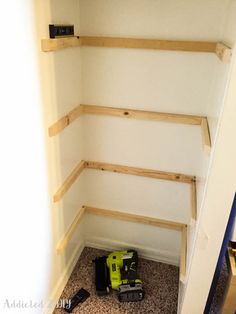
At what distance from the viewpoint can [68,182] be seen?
5.45 ft

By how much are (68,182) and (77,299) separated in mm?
802

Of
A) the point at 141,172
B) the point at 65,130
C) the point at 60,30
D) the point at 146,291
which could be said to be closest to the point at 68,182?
the point at 65,130

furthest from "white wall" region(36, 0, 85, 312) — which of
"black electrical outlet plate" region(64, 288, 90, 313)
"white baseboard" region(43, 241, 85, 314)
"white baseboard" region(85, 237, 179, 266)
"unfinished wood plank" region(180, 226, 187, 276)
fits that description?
"unfinished wood plank" region(180, 226, 187, 276)

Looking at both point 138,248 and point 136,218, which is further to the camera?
point 138,248

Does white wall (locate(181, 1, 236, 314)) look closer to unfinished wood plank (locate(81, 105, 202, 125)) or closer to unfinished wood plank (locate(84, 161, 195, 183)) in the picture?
unfinished wood plank (locate(81, 105, 202, 125))

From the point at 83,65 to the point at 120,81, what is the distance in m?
0.25

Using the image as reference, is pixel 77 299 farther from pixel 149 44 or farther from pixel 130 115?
pixel 149 44

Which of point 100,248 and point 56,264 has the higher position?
point 56,264

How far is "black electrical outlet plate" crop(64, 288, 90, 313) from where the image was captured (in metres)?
1.71

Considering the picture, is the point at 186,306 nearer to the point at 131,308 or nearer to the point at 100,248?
the point at 131,308

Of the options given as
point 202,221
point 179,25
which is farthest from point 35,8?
point 202,221

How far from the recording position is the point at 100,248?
2213 mm

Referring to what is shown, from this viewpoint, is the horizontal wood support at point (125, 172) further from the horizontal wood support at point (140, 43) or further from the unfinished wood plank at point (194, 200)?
the horizontal wood support at point (140, 43)

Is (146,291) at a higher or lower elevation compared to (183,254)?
lower
